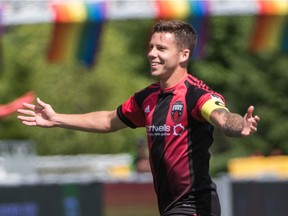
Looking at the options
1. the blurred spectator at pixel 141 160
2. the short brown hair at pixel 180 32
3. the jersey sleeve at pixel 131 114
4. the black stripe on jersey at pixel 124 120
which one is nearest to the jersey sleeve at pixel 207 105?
the short brown hair at pixel 180 32

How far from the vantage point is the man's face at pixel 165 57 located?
7.69 m

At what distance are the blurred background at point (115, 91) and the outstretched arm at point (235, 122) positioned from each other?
16.0 feet

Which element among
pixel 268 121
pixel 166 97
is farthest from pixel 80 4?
pixel 268 121

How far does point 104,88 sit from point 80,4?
84.2 ft

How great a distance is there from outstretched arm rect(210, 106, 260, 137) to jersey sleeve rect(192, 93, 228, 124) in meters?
0.06

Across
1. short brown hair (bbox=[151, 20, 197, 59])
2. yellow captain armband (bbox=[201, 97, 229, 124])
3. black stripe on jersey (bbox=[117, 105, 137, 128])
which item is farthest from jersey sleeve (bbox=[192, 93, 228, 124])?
black stripe on jersey (bbox=[117, 105, 137, 128])

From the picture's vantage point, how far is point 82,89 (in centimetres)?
4356

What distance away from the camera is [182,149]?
7.62 metres

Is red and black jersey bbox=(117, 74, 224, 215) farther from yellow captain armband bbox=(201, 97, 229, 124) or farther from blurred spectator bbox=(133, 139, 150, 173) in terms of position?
blurred spectator bbox=(133, 139, 150, 173)

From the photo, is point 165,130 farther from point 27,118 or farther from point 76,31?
point 76,31

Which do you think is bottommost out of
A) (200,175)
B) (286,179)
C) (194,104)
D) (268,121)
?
(268,121)

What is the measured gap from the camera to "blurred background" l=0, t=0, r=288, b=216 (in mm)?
13250

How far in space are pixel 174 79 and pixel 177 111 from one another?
23 centimetres

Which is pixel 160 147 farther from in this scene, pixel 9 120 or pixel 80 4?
pixel 9 120
